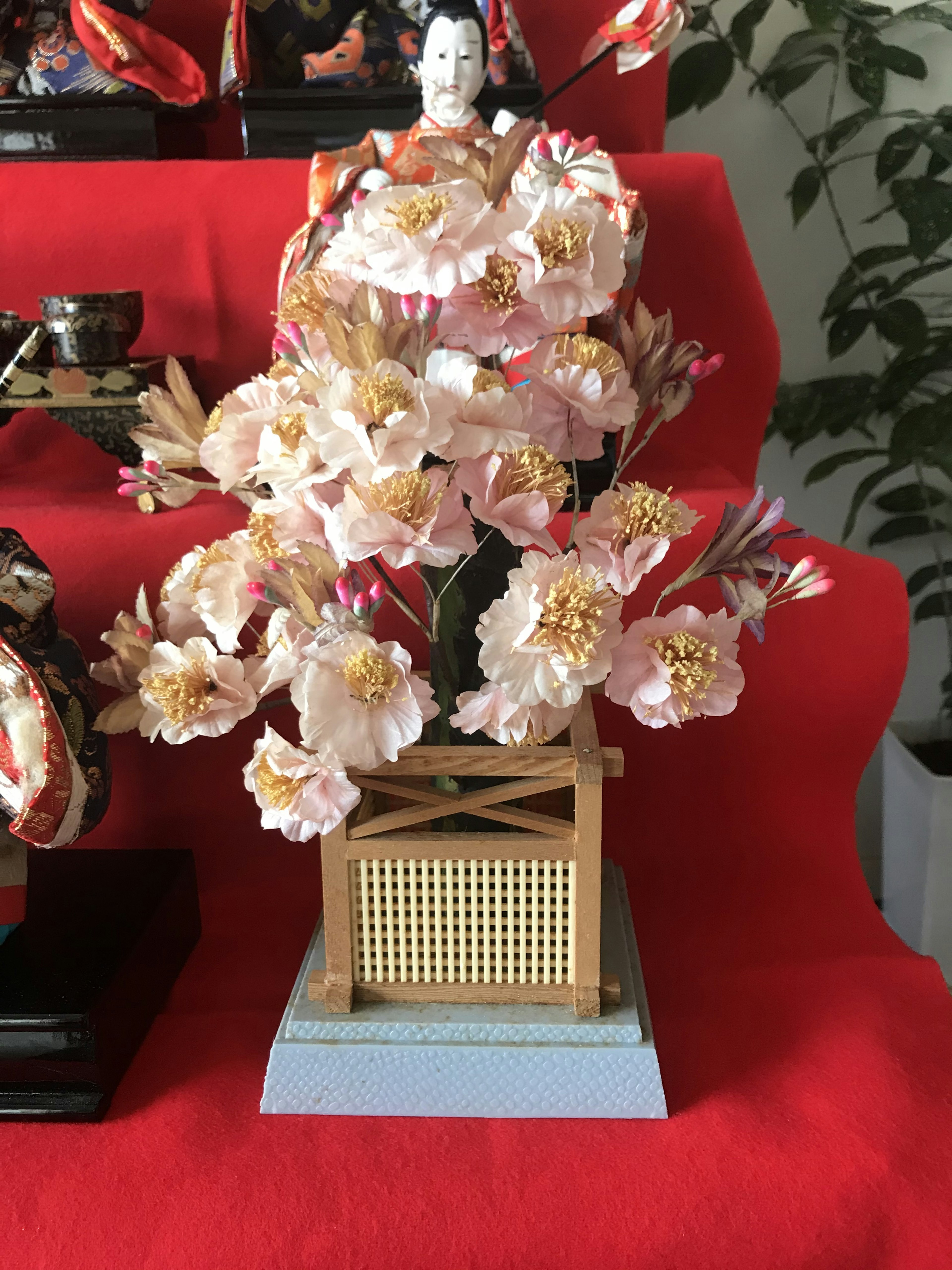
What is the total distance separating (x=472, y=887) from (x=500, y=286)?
1.28 feet

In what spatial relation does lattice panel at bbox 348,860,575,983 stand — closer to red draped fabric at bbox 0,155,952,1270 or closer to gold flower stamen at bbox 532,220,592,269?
red draped fabric at bbox 0,155,952,1270

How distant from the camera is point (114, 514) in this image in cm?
90

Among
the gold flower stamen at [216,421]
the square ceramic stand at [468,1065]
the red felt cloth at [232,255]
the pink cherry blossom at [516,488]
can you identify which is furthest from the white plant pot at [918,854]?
the gold flower stamen at [216,421]

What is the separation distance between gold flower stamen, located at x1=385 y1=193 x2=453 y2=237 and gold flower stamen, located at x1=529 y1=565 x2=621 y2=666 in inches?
7.3

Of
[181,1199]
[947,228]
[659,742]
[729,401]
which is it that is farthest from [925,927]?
[181,1199]

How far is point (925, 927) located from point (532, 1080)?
33.7 inches

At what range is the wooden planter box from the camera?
0.64 meters

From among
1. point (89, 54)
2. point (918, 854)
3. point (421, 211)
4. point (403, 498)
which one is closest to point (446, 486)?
point (403, 498)

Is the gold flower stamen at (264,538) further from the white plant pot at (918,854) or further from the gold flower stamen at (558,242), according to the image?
the white plant pot at (918,854)

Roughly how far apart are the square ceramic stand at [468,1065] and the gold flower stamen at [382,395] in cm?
43

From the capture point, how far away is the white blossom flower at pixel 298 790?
57 cm

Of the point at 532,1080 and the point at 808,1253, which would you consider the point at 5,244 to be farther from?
the point at 808,1253

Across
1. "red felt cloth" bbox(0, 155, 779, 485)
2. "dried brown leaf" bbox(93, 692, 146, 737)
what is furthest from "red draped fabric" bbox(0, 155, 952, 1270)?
"dried brown leaf" bbox(93, 692, 146, 737)

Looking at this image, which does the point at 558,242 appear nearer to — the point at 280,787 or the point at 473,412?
the point at 473,412
